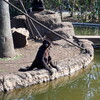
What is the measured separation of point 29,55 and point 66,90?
2.21 m

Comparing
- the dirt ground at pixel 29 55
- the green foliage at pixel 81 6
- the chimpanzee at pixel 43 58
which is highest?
the green foliage at pixel 81 6

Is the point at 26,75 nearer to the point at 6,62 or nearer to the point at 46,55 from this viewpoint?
the point at 46,55

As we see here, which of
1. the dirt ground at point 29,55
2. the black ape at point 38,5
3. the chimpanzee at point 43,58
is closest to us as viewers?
the chimpanzee at point 43,58

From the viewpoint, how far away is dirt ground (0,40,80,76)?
23.1 ft

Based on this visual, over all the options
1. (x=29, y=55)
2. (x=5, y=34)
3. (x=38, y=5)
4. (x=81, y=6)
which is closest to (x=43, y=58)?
(x=5, y=34)

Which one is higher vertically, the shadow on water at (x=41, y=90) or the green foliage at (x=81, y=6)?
the green foliage at (x=81, y=6)

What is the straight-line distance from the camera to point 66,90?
21.4ft

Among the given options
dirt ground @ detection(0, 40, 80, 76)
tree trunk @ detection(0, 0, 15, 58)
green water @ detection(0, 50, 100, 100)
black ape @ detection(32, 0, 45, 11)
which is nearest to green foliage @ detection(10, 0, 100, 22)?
black ape @ detection(32, 0, 45, 11)

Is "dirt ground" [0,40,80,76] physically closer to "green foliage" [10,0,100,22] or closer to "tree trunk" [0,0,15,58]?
"tree trunk" [0,0,15,58]

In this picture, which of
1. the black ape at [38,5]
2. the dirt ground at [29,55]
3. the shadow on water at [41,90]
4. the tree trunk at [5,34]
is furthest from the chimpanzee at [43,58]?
the black ape at [38,5]

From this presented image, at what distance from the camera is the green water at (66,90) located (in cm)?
601

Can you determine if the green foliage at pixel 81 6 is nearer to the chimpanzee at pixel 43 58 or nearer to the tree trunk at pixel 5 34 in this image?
the tree trunk at pixel 5 34

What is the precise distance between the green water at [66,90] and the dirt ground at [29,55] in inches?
24.9

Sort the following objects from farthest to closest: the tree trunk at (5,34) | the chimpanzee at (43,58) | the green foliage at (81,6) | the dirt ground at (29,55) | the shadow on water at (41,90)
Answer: the green foliage at (81,6)
the tree trunk at (5,34)
the dirt ground at (29,55)
the chimpanzee at (43,58)
the shadow on water at (41,90)
